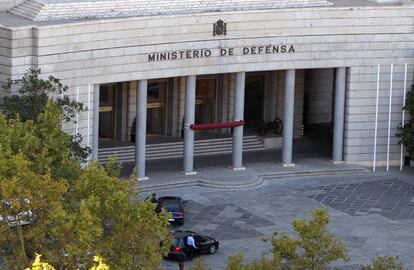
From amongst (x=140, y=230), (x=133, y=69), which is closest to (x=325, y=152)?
(x=133, y=69)

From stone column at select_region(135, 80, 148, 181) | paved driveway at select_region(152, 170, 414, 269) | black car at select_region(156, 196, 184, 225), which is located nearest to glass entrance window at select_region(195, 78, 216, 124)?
paved driveway at select_region(152, 170, 414, 269)

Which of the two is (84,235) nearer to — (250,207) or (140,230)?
(140,230)

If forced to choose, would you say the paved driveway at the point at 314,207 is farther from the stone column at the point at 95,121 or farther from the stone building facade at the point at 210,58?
the stone column at the point at 95,121

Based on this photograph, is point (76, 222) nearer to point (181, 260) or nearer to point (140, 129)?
point (181, 260)

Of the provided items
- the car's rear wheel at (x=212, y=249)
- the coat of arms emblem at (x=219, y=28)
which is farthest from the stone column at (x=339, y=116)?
the car's rear wheel at (x=212, y=249)

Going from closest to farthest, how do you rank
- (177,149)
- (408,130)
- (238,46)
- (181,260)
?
(181,260)
(238,46)
(408,130)
(177,149)

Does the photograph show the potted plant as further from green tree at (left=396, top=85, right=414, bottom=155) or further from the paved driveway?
the paved driveway

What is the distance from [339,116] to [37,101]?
20972 mm

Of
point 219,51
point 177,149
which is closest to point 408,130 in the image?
point 219,51

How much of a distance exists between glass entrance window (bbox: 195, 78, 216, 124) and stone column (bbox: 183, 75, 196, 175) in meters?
9.27

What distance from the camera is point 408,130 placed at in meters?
82.6

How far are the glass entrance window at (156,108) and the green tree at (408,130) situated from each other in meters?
14.7

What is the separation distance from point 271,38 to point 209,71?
412 cm

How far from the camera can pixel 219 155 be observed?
278 ft
